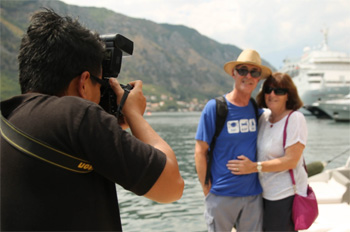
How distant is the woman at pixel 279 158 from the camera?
105 inches

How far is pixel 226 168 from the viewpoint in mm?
2854

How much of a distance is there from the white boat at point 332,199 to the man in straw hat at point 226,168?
3.08ft

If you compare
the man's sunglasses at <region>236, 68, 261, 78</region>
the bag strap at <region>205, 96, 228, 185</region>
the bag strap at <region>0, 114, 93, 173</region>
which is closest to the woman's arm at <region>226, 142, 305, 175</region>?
the bag strap at <region>205, 96, 228, 185</region>

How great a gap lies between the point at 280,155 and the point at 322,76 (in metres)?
52.4

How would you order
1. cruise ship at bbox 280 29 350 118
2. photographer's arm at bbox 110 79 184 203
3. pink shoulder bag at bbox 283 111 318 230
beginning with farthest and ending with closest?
cruise ship at bbox 280 29 350 118 < pink shoulder bag at bbox 283 111 318 230 < photographer's arm at bbox 110 79 184 203

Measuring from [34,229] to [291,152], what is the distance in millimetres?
2222

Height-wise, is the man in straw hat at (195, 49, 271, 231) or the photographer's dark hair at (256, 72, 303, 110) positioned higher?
the photographer's dark hair at (256, 72, 303, 110)

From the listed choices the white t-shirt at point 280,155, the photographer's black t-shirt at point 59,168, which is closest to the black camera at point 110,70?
the photographer's black t-shirt at point 59,168

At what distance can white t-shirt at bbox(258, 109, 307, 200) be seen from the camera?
8.86 ft

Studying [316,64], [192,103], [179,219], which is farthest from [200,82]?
[179,219]

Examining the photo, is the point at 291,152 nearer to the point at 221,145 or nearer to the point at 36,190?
the point at 221,145

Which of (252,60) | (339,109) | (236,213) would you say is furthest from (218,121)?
(339,109)

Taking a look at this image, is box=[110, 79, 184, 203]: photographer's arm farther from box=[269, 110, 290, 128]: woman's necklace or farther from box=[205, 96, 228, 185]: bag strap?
box=[269, 110, 290, 128]: woman's necklace

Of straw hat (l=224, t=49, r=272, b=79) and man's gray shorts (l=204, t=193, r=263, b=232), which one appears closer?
man's gray shorts (l=204, t=193, r=263, b=232)
